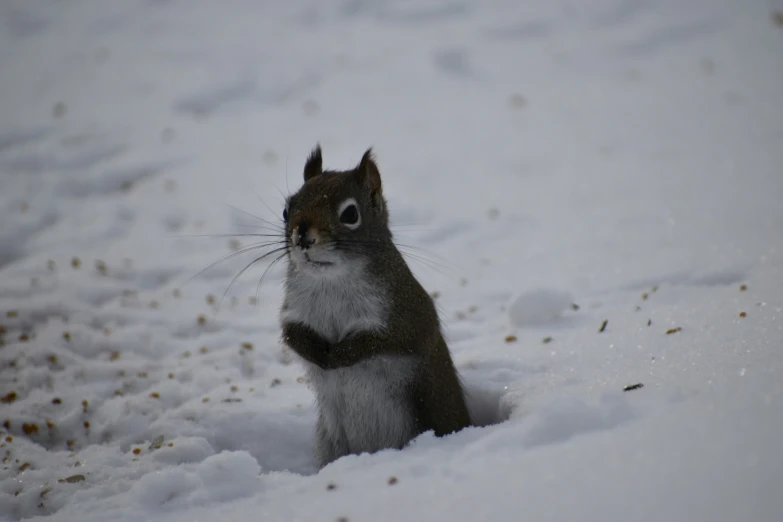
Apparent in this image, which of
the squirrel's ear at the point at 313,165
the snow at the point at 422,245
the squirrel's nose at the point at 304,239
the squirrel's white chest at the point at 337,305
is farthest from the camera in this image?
the squirrel's ear at the point at 313,165

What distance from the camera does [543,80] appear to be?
23.7 ft

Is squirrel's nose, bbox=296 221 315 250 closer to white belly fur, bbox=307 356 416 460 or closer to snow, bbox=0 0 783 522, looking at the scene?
white belly fur, bbox=307 356 416 460

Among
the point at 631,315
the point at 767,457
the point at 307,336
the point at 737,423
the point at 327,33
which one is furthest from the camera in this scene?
the point at 327,33

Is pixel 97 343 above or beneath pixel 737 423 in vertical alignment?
above

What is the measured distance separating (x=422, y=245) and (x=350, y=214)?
2524 mm

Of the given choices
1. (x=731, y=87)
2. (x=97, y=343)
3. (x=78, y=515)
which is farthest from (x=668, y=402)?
(x=731, y=87)

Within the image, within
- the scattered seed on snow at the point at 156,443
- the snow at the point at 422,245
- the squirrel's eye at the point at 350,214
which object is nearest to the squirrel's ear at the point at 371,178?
the squirrel's eye at the point at 350,214

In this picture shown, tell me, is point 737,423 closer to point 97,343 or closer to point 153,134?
point 97,343

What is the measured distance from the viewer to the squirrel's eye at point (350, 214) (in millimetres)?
2756

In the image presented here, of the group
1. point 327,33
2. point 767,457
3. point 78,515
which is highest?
point 327,33

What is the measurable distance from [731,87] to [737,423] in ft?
18.5

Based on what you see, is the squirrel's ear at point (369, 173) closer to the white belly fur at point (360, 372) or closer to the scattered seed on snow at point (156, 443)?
the white belly fur at point (360, 372)

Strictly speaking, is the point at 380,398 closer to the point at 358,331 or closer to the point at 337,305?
the point at 358,331

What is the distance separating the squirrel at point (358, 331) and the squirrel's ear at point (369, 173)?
0.22ft
